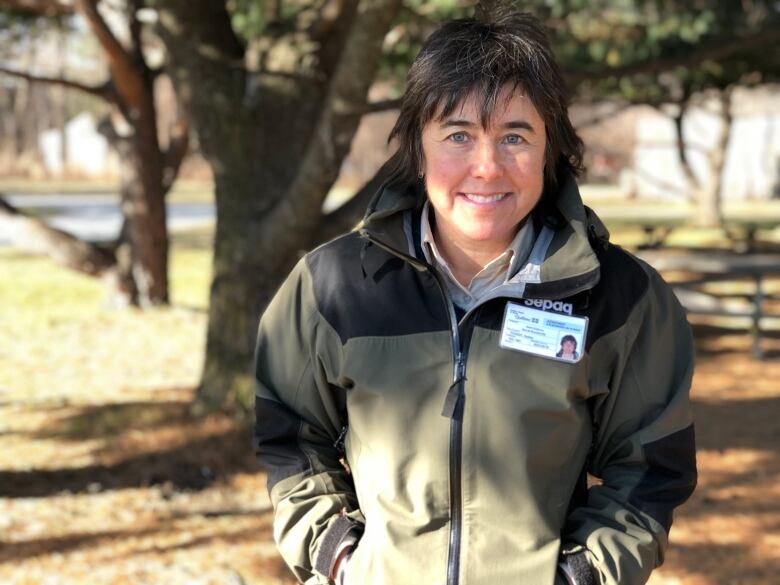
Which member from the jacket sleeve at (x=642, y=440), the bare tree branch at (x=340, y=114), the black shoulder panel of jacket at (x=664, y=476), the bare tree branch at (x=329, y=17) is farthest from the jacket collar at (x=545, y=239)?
the bare tree branch at (x=329, y=17)

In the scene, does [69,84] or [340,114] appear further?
[69,84]

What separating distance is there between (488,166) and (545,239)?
0.25 m

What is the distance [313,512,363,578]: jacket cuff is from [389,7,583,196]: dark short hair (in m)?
0.80

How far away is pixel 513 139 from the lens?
2045 millimetres

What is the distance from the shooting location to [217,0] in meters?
6.29

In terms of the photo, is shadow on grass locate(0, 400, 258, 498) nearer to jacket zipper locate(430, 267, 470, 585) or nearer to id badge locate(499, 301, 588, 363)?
jacket zipper locate(430, 267, 470, 585)

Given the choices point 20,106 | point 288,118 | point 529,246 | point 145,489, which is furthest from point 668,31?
point 20,106

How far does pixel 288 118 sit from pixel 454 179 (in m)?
4.33

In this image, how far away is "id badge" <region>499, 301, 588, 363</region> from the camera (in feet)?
6.51

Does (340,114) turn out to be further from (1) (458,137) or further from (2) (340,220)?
(1) (458,137)

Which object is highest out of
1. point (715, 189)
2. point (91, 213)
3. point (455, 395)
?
point (455, 395)

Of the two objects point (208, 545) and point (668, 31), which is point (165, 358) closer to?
point (208, 545)

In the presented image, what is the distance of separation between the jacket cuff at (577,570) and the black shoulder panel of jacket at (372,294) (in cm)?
53

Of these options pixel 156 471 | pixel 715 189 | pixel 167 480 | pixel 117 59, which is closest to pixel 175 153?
pixel 117 59
